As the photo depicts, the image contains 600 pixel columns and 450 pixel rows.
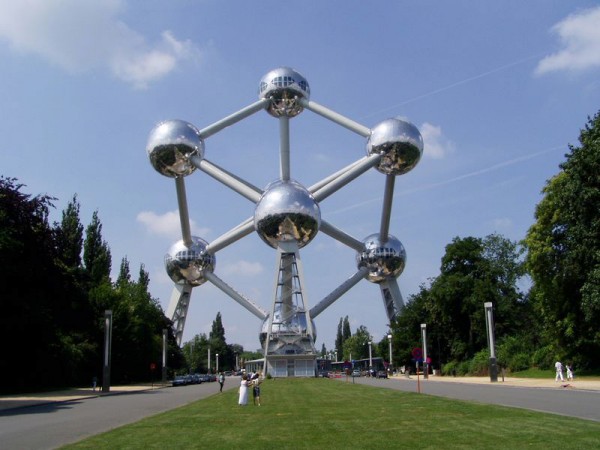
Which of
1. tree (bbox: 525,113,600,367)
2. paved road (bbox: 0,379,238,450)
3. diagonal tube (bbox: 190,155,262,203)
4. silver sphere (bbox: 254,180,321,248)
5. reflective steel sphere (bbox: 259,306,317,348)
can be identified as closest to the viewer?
paved road (bbox: 0,379,238,450)

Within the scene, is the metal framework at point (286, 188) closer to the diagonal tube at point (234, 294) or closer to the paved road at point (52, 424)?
the diagonal tube at point (234, 294)

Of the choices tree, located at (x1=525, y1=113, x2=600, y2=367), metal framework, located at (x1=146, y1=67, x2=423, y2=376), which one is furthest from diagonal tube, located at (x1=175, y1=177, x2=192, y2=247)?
tree, located at (x1=525, y1=113, x2=600, y2=367)

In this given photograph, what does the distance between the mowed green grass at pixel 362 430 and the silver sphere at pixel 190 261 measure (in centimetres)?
4428

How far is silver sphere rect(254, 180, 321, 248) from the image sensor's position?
4641 cm

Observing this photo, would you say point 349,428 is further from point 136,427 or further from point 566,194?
point 566,194

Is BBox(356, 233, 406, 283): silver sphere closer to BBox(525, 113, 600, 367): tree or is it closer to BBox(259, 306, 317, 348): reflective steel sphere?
BBox(259, 306, 317, 348): reflective steel sphere

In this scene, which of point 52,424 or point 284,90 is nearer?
point 52,424

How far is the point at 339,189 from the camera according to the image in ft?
171

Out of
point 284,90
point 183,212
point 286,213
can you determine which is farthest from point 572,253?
point 183,212

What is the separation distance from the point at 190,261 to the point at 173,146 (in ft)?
45.5

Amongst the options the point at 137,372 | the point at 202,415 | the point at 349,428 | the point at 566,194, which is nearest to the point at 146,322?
the point at 137,372

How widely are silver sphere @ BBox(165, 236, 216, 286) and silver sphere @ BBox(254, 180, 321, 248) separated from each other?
43.4ft

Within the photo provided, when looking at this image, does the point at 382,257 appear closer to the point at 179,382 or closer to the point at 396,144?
the point at 396,144

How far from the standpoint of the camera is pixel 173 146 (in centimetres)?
4966
